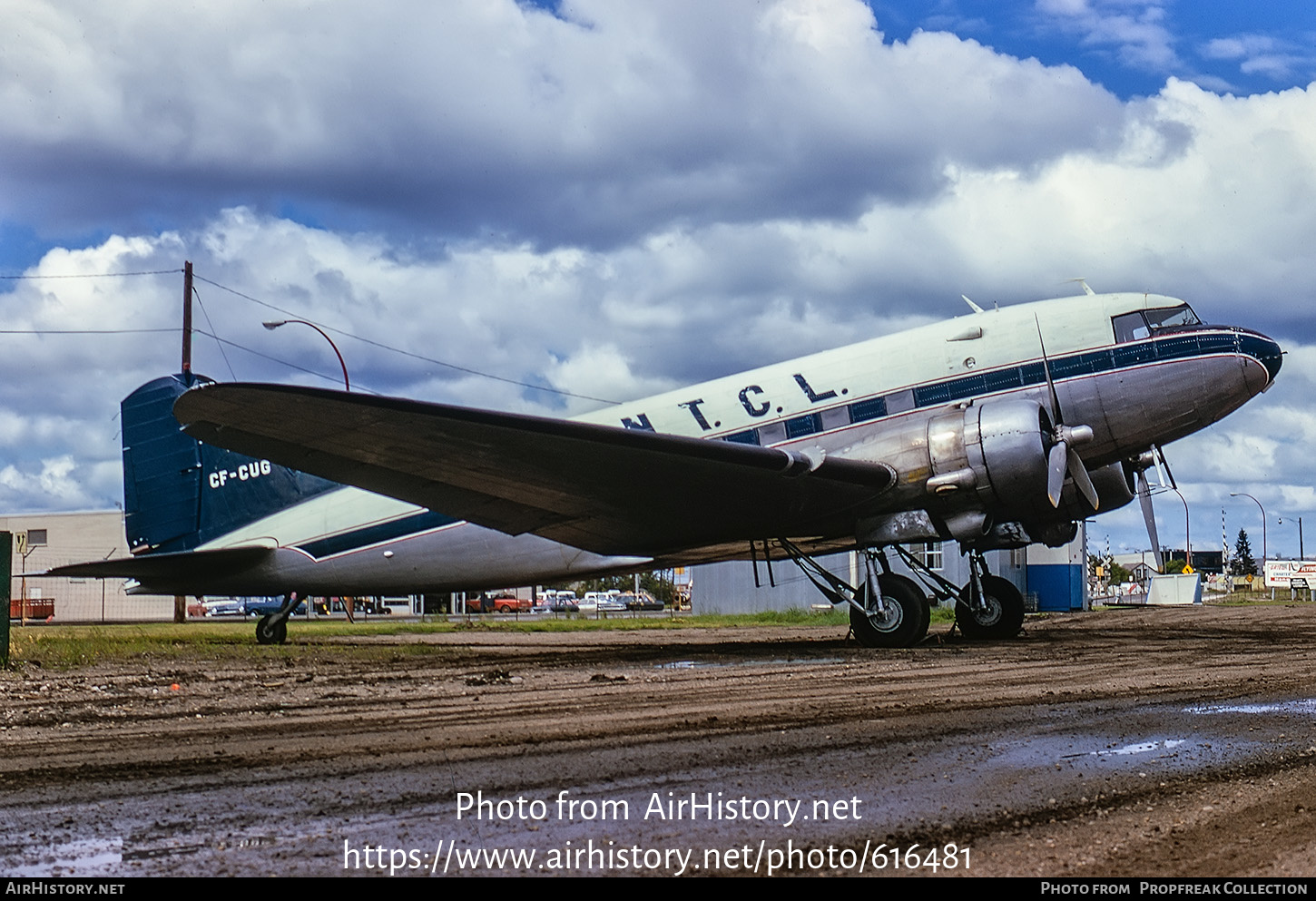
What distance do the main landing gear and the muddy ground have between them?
14.3 feet

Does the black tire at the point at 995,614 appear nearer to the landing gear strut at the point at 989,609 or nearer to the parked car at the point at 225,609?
the landing gear strut at the point at 989,609

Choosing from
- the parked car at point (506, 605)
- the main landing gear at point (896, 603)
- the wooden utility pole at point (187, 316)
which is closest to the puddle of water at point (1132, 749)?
the main landing gear at point (896, 603)

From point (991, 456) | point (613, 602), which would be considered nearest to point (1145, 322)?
point (991, 456)

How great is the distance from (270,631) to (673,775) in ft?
61.2

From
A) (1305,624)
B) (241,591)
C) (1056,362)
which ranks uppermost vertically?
(1056,362)

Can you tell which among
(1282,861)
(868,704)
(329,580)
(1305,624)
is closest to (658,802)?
(1282,861)

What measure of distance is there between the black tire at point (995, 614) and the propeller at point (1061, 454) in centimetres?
265

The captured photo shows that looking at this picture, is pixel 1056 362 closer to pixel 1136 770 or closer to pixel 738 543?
pixel 738 543

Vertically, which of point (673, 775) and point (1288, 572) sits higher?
point (673, 775)

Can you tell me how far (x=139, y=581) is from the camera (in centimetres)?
2273

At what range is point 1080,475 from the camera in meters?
17.1

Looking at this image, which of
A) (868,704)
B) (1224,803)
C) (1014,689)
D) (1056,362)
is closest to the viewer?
(1224,803)

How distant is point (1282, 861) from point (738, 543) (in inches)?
579

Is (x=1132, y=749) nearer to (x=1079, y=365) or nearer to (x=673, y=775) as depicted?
(x=673, y=775)
